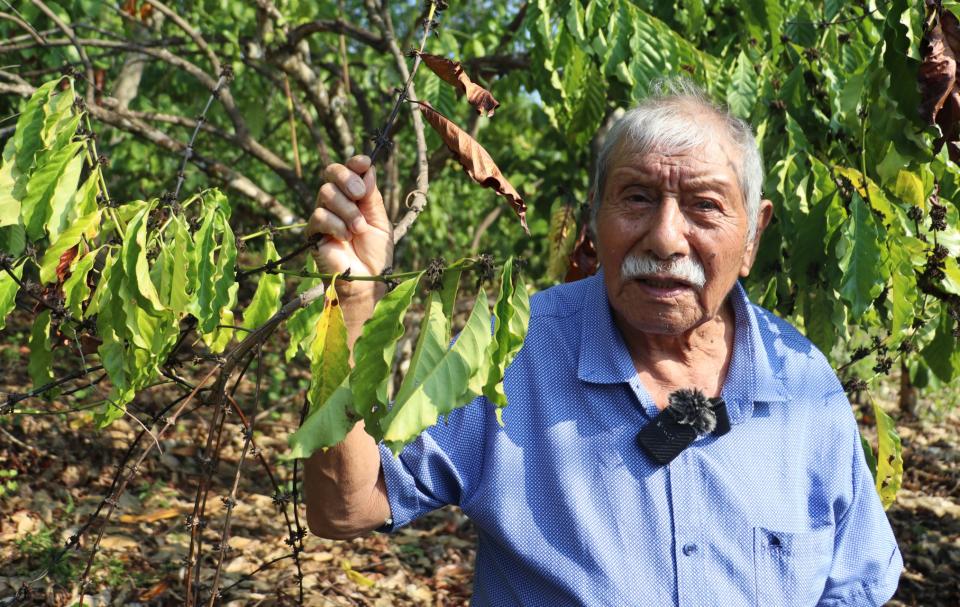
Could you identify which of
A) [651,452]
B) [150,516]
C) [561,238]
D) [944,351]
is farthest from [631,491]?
[150,516]

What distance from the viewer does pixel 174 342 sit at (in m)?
1.95

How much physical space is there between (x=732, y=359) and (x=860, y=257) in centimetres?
43

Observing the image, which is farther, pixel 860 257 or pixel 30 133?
pixel 860 257

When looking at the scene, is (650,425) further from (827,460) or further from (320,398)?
(320,398)

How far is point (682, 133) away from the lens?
1.92m

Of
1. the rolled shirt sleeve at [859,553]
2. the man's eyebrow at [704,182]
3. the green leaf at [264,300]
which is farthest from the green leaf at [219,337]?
the rolled shirt sleeve at [859,553]

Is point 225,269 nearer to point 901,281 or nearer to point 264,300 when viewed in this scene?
point 264,300

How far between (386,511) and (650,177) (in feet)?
2.62

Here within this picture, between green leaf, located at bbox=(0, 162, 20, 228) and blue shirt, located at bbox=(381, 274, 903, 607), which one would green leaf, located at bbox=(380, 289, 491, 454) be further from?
green leaf, located at bbox=(0, 162, 20, 228)

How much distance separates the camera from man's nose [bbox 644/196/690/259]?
73.9 inches

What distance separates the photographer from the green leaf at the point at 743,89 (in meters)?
2.78

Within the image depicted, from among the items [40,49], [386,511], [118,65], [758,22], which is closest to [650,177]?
[386,511]

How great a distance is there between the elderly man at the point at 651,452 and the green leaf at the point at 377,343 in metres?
0.45

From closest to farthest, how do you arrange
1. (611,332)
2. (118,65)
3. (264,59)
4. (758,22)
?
(611,332) → (758,22) → (264,59) → (118,65)
